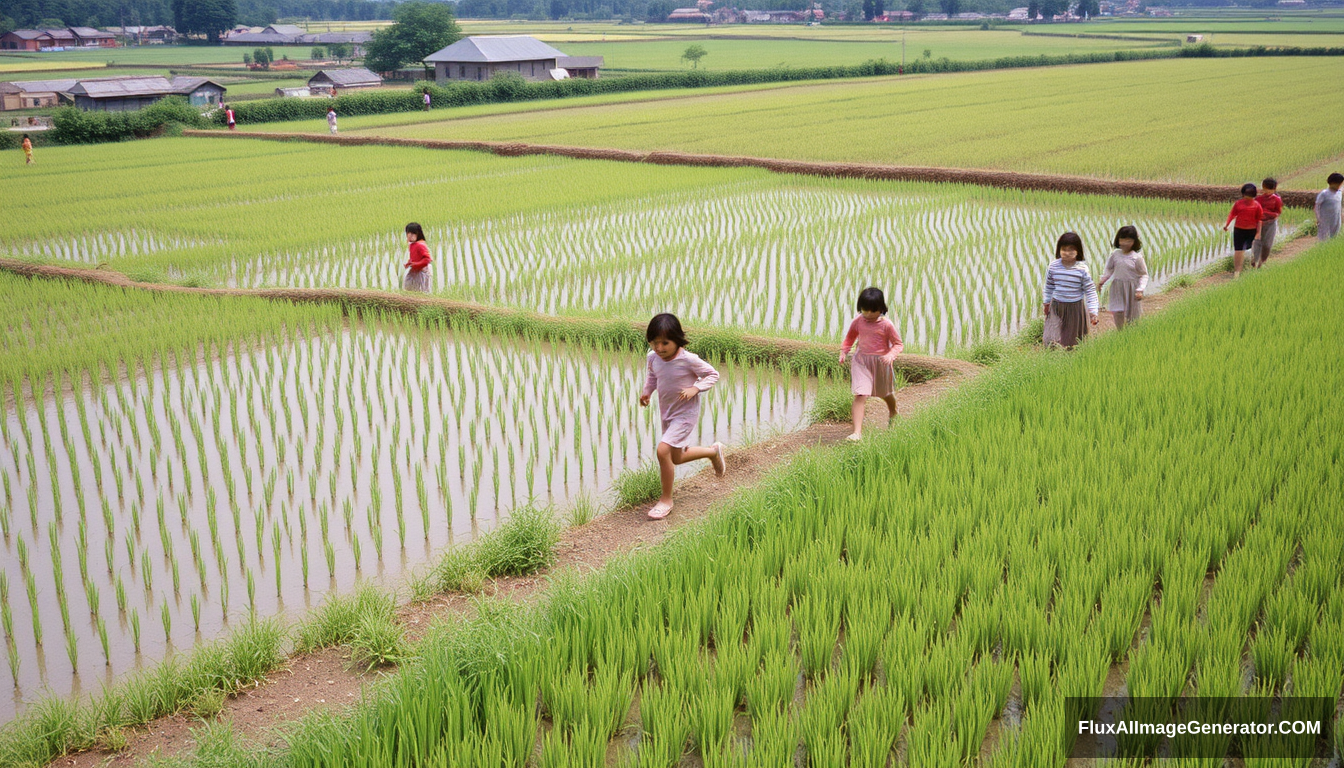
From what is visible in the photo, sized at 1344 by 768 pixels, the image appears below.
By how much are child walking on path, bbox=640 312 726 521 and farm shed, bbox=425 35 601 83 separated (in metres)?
38.9

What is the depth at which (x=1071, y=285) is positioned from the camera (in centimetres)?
635

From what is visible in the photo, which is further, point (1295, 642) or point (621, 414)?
point (621, 414)

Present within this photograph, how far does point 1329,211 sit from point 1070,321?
4823 mm

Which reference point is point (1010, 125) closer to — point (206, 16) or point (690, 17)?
point (206, 16)

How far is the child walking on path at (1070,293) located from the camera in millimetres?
6156

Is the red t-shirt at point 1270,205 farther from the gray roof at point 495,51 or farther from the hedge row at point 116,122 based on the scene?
the gray roof at point 495,51

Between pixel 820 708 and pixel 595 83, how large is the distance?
36685 millimetres

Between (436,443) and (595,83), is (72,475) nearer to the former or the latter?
(436,443)

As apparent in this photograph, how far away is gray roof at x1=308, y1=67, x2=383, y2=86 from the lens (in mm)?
43406

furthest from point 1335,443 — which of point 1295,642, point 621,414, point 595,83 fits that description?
point 595,83

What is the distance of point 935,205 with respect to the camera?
13.3 meters

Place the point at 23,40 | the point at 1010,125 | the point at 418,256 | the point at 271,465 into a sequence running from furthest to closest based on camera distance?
the point at 23,40 → the point at 1010,125 → the point at 418,256 → the point at 271,465

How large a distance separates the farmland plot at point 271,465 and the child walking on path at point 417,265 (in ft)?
3.07

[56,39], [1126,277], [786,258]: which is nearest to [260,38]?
[56,39]
